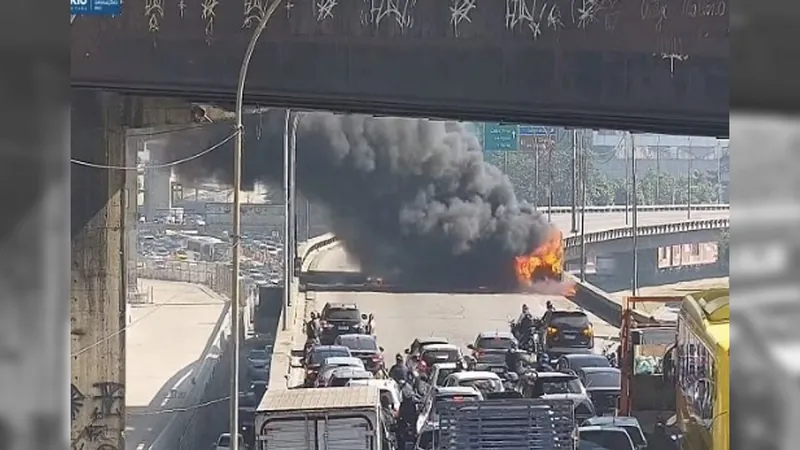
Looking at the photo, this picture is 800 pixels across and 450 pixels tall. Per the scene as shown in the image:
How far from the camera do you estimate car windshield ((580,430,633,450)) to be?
4.06 m

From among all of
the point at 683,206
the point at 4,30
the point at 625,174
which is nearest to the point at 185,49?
the point at 625,174

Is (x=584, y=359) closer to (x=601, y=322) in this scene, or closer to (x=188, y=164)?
(x=601, y=322)

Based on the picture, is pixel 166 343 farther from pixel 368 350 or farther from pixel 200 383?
pixel 368 350

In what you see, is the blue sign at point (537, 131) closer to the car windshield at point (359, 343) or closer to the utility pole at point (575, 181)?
the utility pole at point (575, 181)

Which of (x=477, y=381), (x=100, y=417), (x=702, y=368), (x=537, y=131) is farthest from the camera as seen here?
(x=100, y=417)

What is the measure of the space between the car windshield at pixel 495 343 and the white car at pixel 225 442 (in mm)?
1031

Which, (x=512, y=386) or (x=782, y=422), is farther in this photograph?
(x=512, y=386)

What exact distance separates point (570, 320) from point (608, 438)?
0.52 metres

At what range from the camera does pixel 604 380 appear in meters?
4.15

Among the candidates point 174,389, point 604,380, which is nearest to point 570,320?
point 604,380

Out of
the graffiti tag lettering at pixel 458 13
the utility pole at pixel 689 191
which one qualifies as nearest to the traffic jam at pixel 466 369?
the utility pole at pixel 689 191

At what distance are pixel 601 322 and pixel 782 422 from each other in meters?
3.03

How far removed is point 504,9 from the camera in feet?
12.9

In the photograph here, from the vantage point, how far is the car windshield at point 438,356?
4.08m
